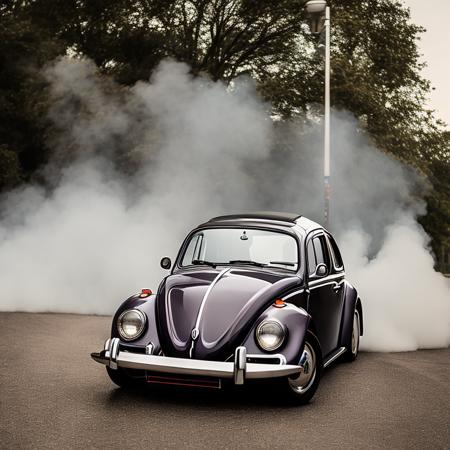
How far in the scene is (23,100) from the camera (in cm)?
2044

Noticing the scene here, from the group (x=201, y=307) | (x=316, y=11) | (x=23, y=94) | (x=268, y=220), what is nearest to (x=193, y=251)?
(x=268, y=220)

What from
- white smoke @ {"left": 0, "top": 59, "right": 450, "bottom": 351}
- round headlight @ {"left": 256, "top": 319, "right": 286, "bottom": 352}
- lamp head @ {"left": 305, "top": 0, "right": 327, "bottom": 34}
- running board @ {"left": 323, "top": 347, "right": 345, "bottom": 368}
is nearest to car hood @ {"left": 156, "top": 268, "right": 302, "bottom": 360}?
round headlight @ {"left": 256, "top": 319, "right": 286, "bottom": 352}

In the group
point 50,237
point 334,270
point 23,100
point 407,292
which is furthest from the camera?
point 23,100

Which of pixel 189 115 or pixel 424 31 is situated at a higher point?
pixel 424 31

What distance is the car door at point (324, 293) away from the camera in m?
7.54

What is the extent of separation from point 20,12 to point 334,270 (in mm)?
17338

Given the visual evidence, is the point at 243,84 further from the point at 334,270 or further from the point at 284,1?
the point at 334,270

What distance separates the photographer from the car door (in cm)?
754

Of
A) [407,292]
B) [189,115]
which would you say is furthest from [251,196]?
[407,292]

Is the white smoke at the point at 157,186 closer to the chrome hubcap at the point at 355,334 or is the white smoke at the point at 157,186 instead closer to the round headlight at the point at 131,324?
the chrome hubcap at the point at 355,334

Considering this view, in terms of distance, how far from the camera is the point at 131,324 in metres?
6.82

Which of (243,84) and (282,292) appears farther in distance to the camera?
(243,84)

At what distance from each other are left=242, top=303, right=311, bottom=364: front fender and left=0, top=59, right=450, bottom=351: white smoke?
5168mm

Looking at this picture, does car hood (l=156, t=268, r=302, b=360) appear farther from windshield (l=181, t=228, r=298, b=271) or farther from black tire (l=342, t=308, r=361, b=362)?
black tire (l=342, t=308, r=361, b=362)
